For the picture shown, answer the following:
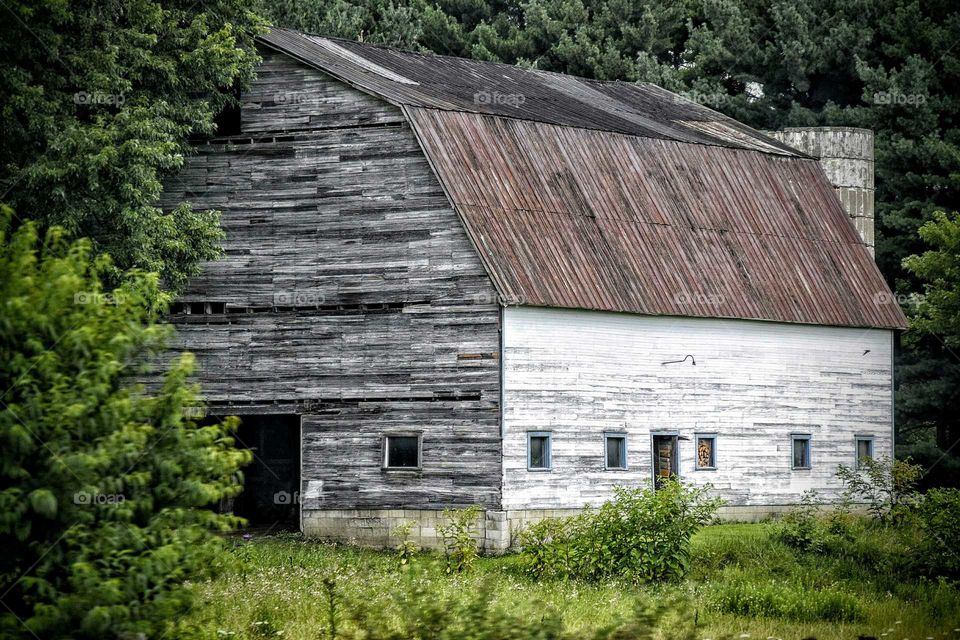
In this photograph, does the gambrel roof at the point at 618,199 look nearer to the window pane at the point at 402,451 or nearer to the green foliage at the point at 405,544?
the window pane at the point at 402,451

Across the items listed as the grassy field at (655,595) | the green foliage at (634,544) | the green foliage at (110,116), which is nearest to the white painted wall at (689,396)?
the grassy field at (655,595)

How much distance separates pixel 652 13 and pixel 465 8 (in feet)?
23.2

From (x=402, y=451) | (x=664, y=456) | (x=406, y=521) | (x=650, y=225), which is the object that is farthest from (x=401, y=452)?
(x=650, y=225)

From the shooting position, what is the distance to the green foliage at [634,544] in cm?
2466

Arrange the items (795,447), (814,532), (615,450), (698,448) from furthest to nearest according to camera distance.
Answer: (795,447) < (698,448) < (615,450) < (814,532)

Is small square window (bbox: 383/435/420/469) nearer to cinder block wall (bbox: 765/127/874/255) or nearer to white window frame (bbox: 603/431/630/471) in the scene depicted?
white window frame (bbox: 603/431/630/471)

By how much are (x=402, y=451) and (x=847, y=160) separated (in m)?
16.8

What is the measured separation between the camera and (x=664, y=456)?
33.0 metres

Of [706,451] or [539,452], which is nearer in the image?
[539,452]

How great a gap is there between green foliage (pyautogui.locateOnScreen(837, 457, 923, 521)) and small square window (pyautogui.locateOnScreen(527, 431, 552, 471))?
5652 millimetres

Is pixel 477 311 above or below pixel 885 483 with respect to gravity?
above

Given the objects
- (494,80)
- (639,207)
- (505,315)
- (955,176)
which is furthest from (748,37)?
→ (505,315)

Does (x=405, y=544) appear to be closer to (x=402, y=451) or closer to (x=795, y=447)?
(x=402, y=451)

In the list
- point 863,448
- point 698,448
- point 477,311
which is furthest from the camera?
point 863,448
